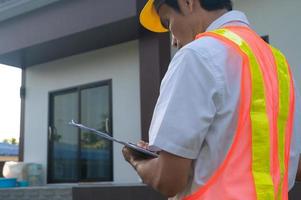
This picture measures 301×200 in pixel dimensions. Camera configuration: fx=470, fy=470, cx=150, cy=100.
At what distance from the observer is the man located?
1177mm

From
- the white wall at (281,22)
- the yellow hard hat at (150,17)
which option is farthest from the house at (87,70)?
the yellow hard hat at (150,17)

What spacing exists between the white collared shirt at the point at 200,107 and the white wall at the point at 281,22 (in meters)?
4.33

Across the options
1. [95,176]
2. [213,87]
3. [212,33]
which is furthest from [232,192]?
[95,176]

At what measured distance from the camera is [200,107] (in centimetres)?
119

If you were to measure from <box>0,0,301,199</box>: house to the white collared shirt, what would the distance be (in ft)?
14.4

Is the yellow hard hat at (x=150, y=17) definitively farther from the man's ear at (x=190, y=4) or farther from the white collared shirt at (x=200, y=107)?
the white collared shirt at (x=200, y=107)

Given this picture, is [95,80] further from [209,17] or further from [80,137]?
[209,17]

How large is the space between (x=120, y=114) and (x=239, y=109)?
6166mm

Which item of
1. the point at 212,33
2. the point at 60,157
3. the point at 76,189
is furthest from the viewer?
the point at 60,157

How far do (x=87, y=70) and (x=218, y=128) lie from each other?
6802 millimetres

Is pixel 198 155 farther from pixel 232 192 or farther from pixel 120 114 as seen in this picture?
pixel 120 114

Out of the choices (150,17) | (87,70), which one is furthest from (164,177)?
(87,70)

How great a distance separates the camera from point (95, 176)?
25.2 ft

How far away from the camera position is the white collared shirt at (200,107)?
1.18 metres
